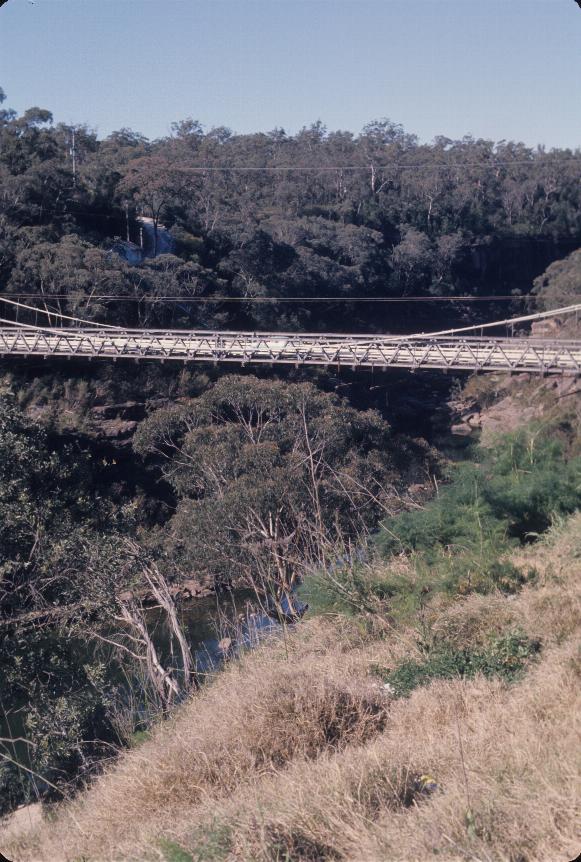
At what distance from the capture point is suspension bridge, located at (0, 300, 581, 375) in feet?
49.2

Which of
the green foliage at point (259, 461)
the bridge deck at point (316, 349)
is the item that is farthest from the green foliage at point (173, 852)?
the bridge deck at point (316, 349)

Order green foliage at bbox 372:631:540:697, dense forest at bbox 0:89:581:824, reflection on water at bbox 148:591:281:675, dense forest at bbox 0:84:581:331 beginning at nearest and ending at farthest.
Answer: green foliage at bbox 372:631:540:697
dense forest at bbox 0:89:581:824
reflection on water at bbox 148:591:281:675
dense forest at bbox 0:84:581:331

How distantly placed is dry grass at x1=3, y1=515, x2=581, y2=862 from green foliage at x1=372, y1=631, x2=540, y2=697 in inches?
4.2

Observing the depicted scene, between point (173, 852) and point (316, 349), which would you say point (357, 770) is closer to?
point (173, 852)

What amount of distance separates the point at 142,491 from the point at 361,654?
11002mm

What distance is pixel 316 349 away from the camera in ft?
54.6

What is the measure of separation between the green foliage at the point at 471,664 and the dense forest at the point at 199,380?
1171mm

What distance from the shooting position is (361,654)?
14.9ft

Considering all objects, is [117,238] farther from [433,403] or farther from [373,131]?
[373,131]

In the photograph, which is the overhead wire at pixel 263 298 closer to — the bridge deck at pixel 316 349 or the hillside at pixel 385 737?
the bridge deck at pixel 316 349

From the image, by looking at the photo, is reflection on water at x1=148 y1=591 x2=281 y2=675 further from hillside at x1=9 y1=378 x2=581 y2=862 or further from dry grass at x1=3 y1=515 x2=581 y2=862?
dry grass at x1=3 y1=515 x2=581 y2=862

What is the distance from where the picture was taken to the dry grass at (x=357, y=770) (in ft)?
7.66

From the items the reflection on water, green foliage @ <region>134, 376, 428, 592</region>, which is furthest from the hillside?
green foliage @ <region>134, 376, 428, 592</region>

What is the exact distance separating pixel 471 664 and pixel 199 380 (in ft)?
47.0
